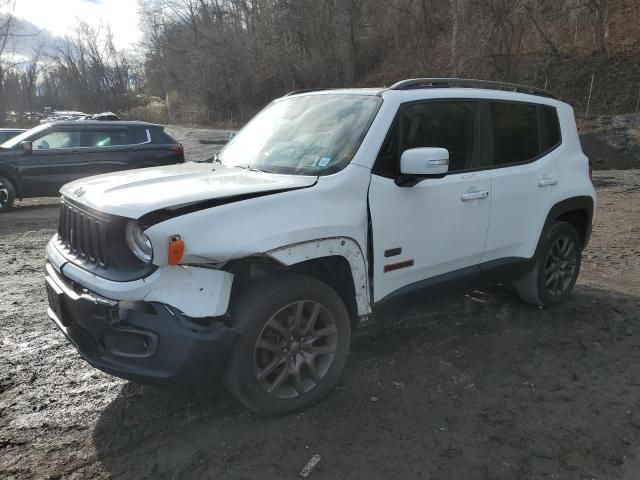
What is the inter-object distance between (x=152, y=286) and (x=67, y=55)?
273ft

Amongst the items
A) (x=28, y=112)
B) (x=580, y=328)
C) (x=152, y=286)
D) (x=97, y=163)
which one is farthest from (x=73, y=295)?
(x=28, y=112)

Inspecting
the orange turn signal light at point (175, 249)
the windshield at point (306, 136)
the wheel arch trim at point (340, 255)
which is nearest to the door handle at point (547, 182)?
the windshield at point (306, 136)

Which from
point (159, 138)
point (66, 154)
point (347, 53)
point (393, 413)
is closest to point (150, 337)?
point (393, 413)

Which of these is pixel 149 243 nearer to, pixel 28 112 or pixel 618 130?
pixel 618 130

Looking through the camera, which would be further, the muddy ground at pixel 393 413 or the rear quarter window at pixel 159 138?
the rear quarter window at pixel 159 138

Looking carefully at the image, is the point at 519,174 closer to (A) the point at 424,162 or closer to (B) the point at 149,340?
(A) the point at 424,162

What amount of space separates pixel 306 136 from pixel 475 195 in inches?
49.8

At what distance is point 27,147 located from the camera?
1005 cm

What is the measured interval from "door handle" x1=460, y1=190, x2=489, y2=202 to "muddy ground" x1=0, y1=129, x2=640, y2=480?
1118mm

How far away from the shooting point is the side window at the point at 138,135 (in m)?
11.2

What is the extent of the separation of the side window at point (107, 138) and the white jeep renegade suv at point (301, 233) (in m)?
7.69

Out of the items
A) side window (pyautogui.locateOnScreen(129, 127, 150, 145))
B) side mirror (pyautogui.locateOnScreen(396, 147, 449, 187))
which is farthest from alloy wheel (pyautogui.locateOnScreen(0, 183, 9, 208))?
side mirror (pyautogui.locateOnScreen(396, 147, 449, 187))

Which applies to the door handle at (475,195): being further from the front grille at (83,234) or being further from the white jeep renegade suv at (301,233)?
the front grille at (83,234)

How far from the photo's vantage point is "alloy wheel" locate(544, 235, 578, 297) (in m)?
4.68
